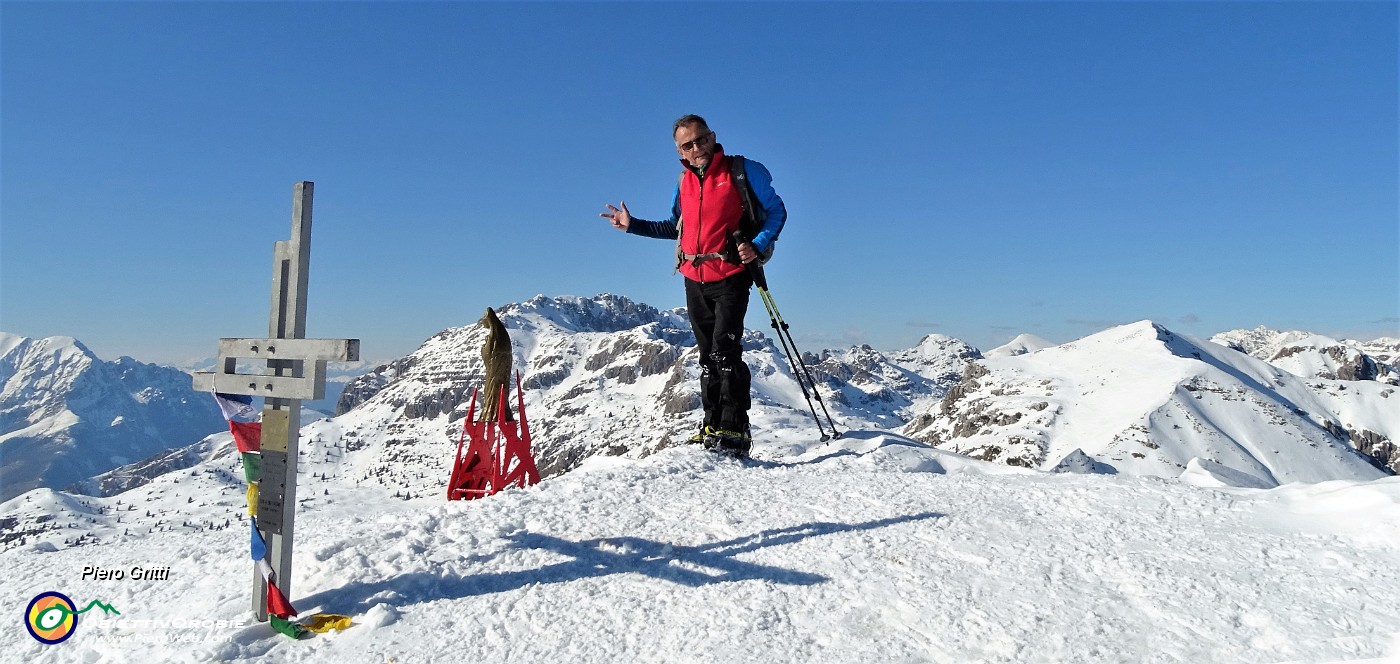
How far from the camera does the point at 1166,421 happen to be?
138m

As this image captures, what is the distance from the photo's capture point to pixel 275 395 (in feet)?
16.7

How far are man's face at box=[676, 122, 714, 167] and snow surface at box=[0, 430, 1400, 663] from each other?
432 centimetres

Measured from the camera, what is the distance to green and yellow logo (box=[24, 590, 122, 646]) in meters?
5.13

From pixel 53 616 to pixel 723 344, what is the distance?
7284 millimetres

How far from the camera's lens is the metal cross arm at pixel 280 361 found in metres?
4.82

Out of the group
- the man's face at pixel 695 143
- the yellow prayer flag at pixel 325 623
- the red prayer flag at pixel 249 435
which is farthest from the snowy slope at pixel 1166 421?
the red prayer flag at pixel 249 435

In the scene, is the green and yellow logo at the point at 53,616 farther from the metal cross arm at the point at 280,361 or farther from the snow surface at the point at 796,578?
the metal cross arm at the point at 280,361

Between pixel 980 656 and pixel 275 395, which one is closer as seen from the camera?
pixel 980 656

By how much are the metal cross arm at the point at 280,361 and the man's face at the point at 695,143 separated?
548 cm

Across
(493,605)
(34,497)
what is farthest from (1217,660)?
(34,497)

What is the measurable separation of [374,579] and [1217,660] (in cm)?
592

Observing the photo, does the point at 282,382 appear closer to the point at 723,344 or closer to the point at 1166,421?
the point at 723,344

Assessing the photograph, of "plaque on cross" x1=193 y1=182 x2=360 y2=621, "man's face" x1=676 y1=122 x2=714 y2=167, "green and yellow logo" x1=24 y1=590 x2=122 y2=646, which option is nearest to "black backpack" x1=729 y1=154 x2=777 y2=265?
"man's face" x1=676 y1=122 x2=714 y2=167

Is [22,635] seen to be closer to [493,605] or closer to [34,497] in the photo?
[493,605]
